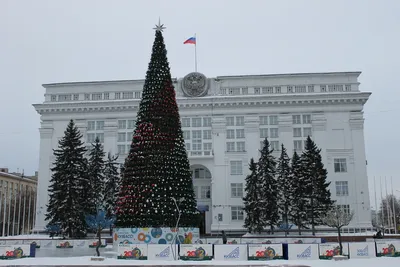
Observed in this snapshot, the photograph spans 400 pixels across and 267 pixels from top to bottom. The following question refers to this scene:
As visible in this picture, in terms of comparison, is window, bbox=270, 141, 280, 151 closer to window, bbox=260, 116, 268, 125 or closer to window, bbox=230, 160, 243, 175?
window, bbox=260, 116, 268, 125

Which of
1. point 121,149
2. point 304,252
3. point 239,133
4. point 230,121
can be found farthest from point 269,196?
point 304,252

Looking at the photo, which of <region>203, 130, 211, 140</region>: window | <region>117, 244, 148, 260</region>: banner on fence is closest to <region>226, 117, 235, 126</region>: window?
<region>203, 130, 211, 140</region>: window

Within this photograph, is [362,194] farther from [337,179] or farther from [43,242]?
[43,242]

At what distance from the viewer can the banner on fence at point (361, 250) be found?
2556 cm

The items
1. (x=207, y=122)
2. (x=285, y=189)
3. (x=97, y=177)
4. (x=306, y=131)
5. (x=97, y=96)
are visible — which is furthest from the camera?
(x=97, y=96)

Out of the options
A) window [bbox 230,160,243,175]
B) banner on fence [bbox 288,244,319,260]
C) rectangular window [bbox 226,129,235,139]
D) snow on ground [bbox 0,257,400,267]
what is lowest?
snow on ground [bbox 0,257,400,267]

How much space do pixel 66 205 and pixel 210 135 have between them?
2325 centimetres

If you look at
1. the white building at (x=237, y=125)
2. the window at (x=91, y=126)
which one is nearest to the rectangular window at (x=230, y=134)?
the white building at (x=237, y=125)

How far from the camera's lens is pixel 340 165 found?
57719 millimetres

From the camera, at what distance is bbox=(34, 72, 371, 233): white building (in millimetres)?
57531

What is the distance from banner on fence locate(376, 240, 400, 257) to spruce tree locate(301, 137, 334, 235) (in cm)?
2151

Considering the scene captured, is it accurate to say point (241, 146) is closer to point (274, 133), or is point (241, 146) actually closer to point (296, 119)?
point (274, 133)

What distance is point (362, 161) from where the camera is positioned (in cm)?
5741

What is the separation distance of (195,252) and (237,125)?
117 feet
